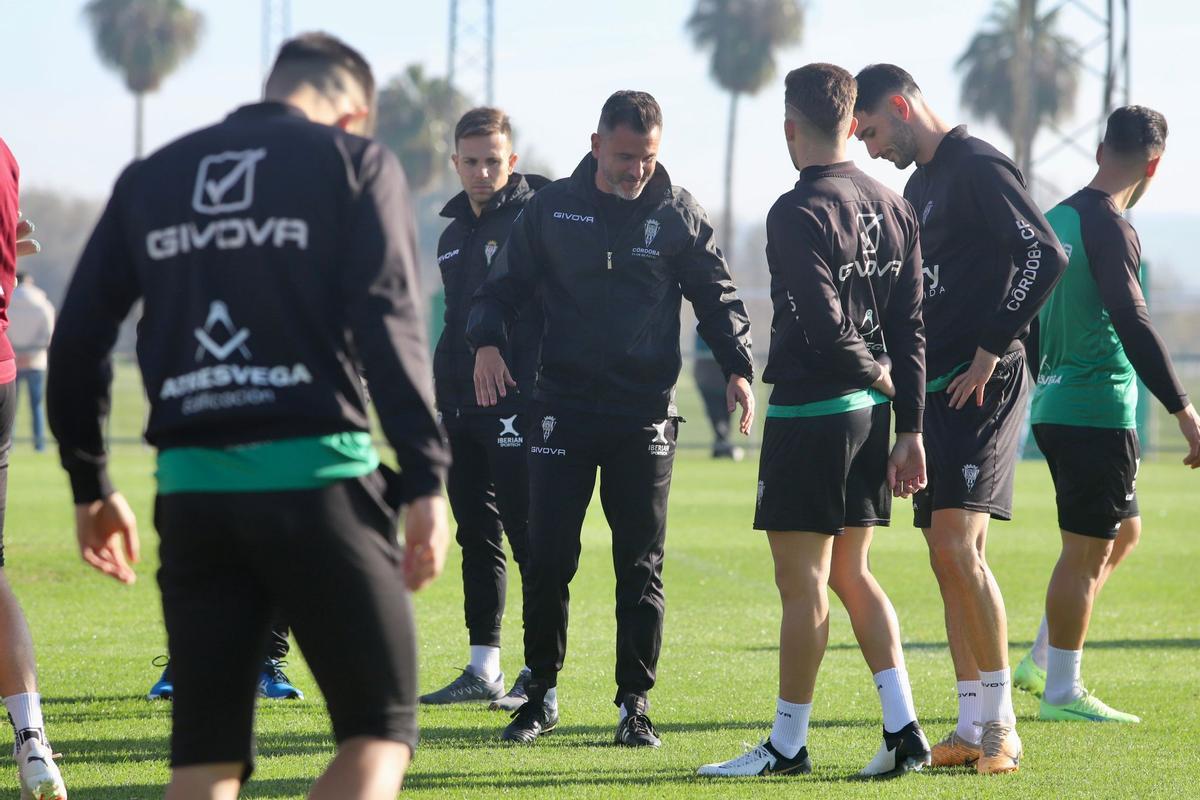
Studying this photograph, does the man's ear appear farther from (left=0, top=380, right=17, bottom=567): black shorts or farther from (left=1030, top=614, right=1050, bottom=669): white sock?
(left=1030, top=614, right=1050, bottom=669): white sock

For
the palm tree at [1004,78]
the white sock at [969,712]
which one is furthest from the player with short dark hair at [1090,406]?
the palm tree at [1004,78]

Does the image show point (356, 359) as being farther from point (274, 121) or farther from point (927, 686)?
point (927, 686)

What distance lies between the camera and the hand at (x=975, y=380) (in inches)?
202

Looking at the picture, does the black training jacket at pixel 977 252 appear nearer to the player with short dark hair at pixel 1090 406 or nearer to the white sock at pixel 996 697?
the player with short dark hair at pixel 1090 406

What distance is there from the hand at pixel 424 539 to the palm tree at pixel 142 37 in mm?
57693

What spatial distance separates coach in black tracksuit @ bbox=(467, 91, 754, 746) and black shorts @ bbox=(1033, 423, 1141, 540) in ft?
4.65

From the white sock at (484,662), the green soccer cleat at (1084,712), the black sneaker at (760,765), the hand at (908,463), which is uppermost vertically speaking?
the hand at (908,463)

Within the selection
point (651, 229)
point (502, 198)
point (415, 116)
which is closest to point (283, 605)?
point (651, 229)

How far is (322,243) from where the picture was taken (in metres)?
2.85

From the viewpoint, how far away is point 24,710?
455 cm

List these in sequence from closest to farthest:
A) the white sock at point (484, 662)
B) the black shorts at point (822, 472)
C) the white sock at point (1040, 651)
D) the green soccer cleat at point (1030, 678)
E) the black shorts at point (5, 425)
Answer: the black shorts at point (5, 425), the black shorts at point (822, 472), the white sock at point (484, 662), the green soccer cleat at point (1030, 678), the white sock at point (1040, 651)

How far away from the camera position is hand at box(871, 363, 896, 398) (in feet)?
15.9

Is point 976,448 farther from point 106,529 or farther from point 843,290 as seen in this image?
point 106,529

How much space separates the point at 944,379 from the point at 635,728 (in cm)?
168
